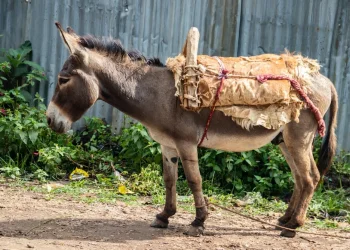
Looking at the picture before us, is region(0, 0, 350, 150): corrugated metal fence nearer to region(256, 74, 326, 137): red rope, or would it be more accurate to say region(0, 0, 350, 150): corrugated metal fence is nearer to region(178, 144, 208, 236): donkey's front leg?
region(256, 74, 326, 137): red rope

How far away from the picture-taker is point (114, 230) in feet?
20.5

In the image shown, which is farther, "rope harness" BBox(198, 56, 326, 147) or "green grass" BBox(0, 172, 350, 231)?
"green grass" BBox(0, 172, 350, 231)

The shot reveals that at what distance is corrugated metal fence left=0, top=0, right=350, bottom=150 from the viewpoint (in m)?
9.10

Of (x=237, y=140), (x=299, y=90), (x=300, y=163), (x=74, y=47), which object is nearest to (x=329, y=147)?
(x=300, y=163)

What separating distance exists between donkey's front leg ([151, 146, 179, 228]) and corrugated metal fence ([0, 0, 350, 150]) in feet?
9.46

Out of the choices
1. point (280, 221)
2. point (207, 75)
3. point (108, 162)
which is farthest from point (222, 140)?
point (108, 162)

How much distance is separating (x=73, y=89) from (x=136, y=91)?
0.60 metres

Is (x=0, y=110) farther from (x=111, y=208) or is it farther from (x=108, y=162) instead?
(x=111, y=208)

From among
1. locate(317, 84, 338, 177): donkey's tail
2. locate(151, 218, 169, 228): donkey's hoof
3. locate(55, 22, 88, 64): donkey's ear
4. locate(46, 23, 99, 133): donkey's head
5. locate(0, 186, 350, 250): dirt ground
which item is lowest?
locate(0, 186, 350, 250): dirt ground

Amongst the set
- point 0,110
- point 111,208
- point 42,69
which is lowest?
point 111,208

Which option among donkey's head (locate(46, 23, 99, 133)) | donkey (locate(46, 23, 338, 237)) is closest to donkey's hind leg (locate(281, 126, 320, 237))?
donkey (locate(46, 23, 338, 237))

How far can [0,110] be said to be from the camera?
28.5ft

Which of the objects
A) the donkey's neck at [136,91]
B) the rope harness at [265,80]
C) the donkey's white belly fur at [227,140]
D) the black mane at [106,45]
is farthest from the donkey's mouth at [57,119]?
the rope harness at [265,80]

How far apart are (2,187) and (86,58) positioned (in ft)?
8.35
